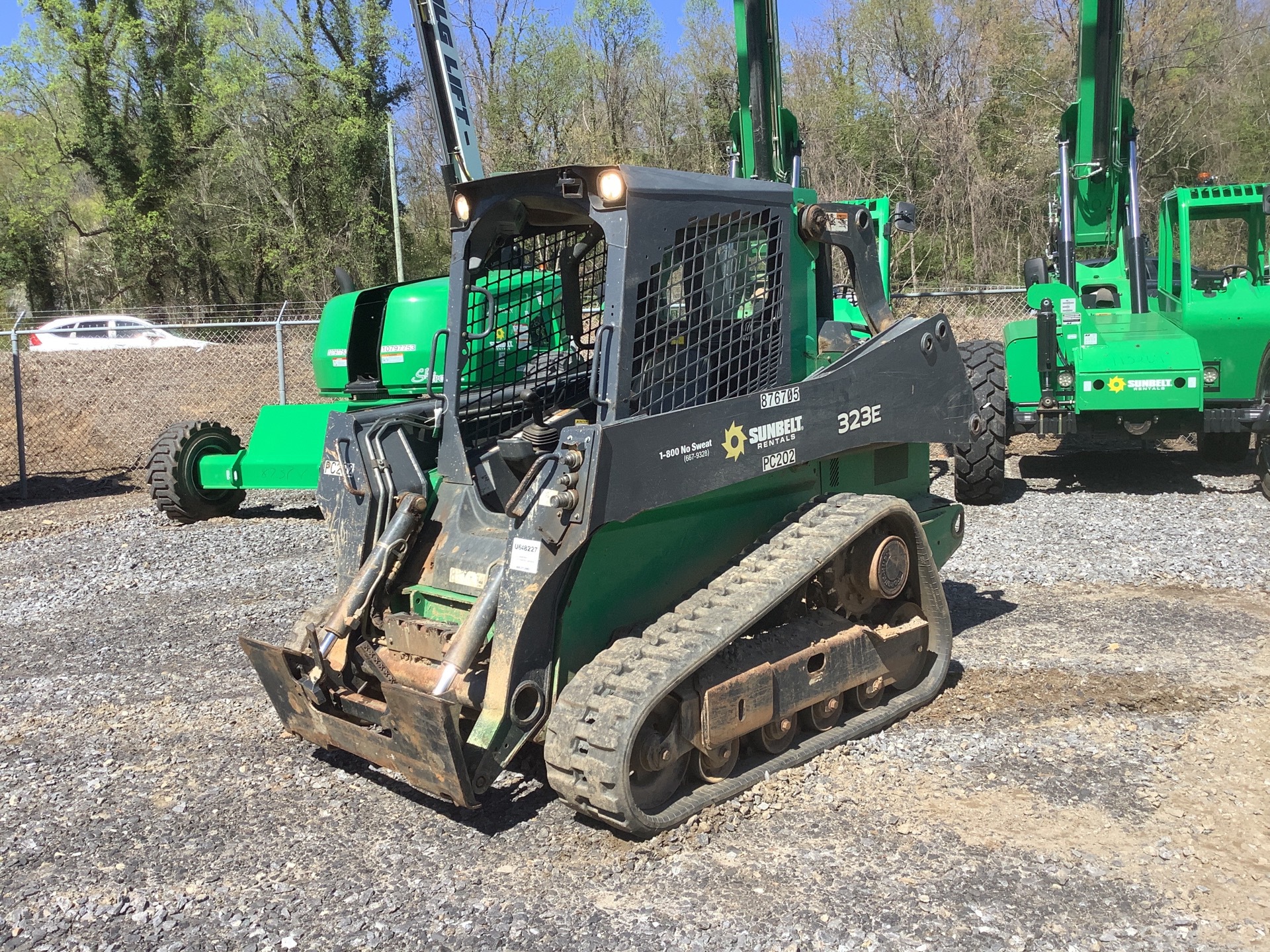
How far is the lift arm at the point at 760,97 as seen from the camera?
36.6ft

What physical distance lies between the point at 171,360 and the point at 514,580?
58.5ft

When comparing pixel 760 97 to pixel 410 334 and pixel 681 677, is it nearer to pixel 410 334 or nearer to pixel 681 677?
pixel 410 334

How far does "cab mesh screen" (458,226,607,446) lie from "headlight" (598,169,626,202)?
848mm

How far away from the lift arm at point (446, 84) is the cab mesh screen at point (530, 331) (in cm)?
779

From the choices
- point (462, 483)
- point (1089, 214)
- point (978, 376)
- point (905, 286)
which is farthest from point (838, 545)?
point (905, 286)

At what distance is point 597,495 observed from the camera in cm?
386

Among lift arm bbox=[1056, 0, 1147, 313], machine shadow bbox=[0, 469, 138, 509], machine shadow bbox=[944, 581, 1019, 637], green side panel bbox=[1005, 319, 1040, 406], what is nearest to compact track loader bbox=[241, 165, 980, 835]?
machine shadow bbox=[944, 581, 1019, 637]

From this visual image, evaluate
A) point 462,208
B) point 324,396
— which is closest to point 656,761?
point 462,208

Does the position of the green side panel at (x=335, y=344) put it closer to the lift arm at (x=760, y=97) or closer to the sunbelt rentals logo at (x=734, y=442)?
the lift arm at (x=760, y=97)

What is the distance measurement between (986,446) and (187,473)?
741 cm

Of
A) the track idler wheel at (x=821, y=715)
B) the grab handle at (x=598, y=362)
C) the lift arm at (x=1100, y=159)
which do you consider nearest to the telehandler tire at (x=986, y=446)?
the lift arm at (x=1100, y=159)

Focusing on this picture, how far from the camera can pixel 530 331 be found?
5262 millimetres

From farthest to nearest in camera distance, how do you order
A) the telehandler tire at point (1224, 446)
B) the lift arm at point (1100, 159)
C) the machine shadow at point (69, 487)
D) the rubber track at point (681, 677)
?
the machine shadow at point (69, 487)
the telehandler tire at point (1224, 446)
the lift arm at point (1100, 159)
the rubber track at point (681, 677)

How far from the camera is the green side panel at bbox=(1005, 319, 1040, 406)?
384 inches
